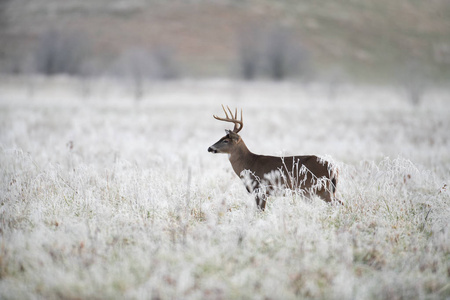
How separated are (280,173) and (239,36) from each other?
82.9m

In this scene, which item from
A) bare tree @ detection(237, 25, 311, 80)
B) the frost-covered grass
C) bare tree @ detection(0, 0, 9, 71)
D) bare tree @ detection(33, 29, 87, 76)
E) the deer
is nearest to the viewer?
the frost-covered grass

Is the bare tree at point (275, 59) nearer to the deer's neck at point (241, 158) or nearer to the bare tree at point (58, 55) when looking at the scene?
the bare tree at point (58, 55)

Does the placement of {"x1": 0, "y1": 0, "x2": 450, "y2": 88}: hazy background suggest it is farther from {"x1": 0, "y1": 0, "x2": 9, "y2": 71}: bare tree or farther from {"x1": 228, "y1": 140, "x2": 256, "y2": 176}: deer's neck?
{"x1": 228, "y1": 140, "x2": 256, "y2": 176}: deer's neck

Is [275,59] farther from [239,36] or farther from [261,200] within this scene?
[261,200]

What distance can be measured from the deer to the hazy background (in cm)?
5982

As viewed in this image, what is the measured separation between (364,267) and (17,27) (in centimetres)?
11220

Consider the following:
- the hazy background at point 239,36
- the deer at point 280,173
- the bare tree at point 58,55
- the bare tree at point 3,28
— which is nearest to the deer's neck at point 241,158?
the deer at point 280,173

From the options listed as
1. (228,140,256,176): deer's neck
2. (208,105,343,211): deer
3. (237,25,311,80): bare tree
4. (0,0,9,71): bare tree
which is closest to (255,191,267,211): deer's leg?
(208,105,343,211): deer

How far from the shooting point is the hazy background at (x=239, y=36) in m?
66.7

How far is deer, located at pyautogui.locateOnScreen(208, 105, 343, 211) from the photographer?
15.8ft

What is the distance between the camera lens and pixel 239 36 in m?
83.6

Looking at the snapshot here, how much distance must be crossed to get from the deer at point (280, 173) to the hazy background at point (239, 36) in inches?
2355

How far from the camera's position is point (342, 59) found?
290ft

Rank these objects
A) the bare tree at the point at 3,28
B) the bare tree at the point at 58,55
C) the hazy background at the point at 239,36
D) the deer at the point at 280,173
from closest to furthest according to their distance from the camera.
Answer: the deer at the point at 280,173
the bare tree at the point at 58,55
the hazy background at the point at 239,36
the bare tree at the point at 3,28
